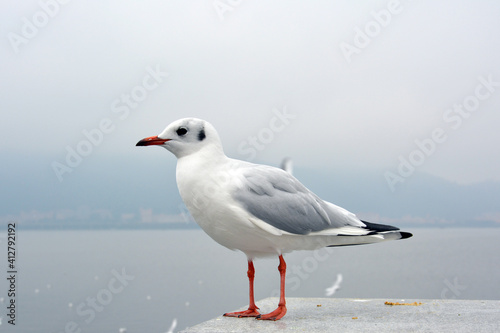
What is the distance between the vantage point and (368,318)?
533 cm

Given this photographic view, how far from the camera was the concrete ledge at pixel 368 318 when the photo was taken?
4.82 meters

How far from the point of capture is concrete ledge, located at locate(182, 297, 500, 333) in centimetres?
482

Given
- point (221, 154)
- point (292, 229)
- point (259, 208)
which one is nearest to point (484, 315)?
point (292, 229)

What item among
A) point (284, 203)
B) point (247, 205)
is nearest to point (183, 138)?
point (247, 205)

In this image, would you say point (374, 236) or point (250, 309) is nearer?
point (374, 236)

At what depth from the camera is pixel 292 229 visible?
15.8ft

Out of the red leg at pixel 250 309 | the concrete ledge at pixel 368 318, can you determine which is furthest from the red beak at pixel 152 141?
the concrete ledge at pixel 368 318

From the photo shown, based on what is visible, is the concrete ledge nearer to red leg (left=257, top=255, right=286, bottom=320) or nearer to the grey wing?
red leg (left=257, top=255, right=286, bottom=320)

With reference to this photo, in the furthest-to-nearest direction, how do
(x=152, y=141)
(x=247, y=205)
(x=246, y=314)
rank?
1. (x=246, y=314)
2. (x=152, y=141)
3. (x=247, y=205)

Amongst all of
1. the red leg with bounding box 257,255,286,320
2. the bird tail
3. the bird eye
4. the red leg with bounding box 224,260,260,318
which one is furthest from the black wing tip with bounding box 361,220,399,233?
the bird eye

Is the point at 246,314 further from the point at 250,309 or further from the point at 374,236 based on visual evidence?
the point at 374,236

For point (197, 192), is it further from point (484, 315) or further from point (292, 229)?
point (484, 315)

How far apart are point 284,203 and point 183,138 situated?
1071 mm

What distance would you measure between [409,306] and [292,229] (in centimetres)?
220
